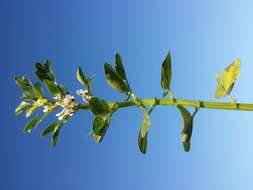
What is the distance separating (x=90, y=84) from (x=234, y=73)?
1111mm

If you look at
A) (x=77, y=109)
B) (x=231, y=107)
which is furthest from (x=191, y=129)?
Answer: (x=77, y=109)

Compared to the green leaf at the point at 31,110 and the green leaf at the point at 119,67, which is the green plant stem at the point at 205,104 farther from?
the green leaf at the point at 31,110

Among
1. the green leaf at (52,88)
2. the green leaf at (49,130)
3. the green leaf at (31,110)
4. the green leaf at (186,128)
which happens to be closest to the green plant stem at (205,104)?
the green leaf at (186,128)

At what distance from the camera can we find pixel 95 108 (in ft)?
8.89

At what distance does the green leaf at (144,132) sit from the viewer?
2.74 m

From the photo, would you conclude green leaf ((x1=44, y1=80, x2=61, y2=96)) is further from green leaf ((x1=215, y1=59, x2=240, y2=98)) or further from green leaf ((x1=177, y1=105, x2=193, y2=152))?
green leaf ((x1=215, y1=59, x2=240, y2=98))

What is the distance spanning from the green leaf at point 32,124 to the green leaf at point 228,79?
162cm

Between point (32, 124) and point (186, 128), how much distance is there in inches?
59.3

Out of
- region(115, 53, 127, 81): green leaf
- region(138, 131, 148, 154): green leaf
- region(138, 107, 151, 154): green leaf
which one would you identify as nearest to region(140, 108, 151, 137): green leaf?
region(138, 107, 151, 154): green leaf

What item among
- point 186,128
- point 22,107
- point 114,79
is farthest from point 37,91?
point 186,128

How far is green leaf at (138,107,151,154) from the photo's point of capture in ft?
8.98

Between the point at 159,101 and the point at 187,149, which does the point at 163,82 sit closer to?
the point at 159,101

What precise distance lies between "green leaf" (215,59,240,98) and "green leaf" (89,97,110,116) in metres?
0.83

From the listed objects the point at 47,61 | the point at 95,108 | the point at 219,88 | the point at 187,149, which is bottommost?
the point at 187,149
